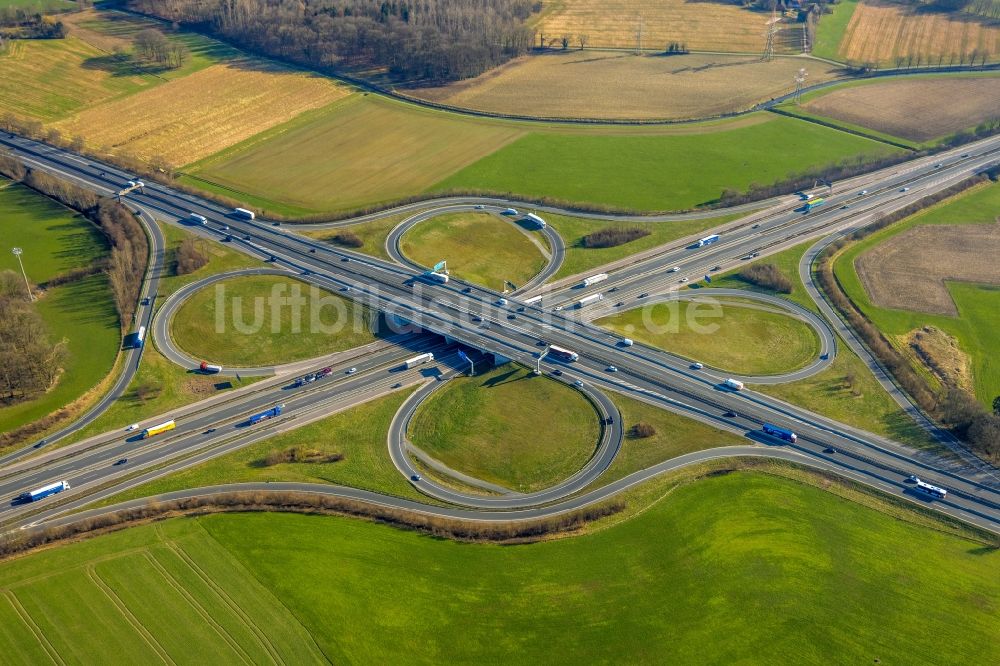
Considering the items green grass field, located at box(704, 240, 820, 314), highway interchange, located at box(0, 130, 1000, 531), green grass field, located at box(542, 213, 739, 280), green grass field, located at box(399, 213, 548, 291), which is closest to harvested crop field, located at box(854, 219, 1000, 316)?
highway interchange, located at box(0, 130, 1000, 531)

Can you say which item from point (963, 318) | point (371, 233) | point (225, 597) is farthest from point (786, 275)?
point (225, 597)

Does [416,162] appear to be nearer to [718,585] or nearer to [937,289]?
[937,289]

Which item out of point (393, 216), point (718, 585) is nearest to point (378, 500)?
point (718, 585)

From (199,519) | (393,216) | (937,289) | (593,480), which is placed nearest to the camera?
(199,519)

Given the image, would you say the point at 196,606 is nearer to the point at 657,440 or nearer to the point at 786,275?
the point at 657,440

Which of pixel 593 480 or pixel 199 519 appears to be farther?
pixel 593 480

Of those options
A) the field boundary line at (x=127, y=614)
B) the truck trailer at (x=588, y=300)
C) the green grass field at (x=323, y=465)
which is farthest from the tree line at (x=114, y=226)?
the truck trailer at (x=588, y=300)
